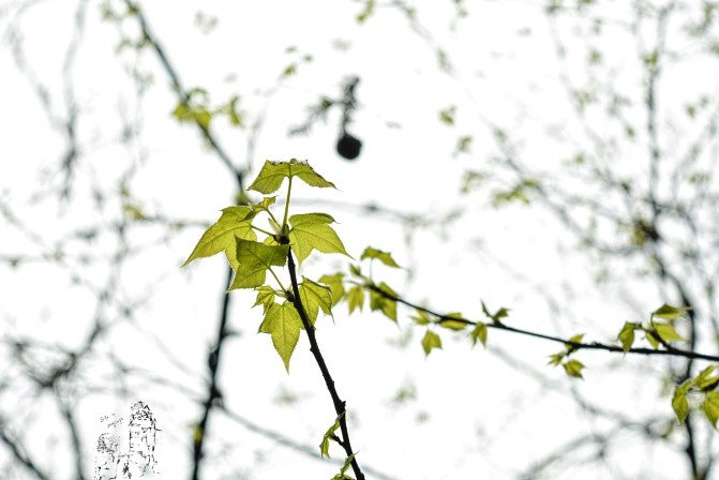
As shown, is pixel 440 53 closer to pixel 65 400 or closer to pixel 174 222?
pixel 174 222

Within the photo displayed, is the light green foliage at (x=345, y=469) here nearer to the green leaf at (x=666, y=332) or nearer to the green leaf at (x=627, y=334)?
the green leaf at (x=627, y=334)

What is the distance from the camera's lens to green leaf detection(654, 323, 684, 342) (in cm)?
151

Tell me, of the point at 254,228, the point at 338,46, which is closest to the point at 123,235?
the point at 338,46

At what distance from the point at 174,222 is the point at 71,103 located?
2531mm

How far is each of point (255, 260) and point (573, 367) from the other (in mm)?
1085

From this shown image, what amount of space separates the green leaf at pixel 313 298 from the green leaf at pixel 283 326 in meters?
0.03

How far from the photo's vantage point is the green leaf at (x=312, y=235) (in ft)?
3.02

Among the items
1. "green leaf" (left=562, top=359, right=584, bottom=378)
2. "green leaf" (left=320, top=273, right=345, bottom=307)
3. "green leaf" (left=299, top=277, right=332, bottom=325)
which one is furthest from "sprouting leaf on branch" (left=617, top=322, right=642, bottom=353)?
"green leaf" (left=299, top=277, right=332, bottom=325)

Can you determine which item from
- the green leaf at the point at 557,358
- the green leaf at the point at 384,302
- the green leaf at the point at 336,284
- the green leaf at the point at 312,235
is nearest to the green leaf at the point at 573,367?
the green leaf at the point at 557,358

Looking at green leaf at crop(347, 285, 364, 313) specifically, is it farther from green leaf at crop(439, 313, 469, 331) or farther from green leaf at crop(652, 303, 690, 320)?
green leaf at crop(652, 303, 690, 320)

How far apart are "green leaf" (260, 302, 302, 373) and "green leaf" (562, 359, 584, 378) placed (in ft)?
3.07

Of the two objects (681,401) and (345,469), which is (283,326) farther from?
(681,401)

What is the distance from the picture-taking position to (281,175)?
0.88m

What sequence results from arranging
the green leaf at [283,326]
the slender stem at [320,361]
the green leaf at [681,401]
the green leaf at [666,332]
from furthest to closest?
the green leaf at [666,332]
the green leaf at [681,401]
the green leaf at [283,326]
the slender stem at [320,361]
